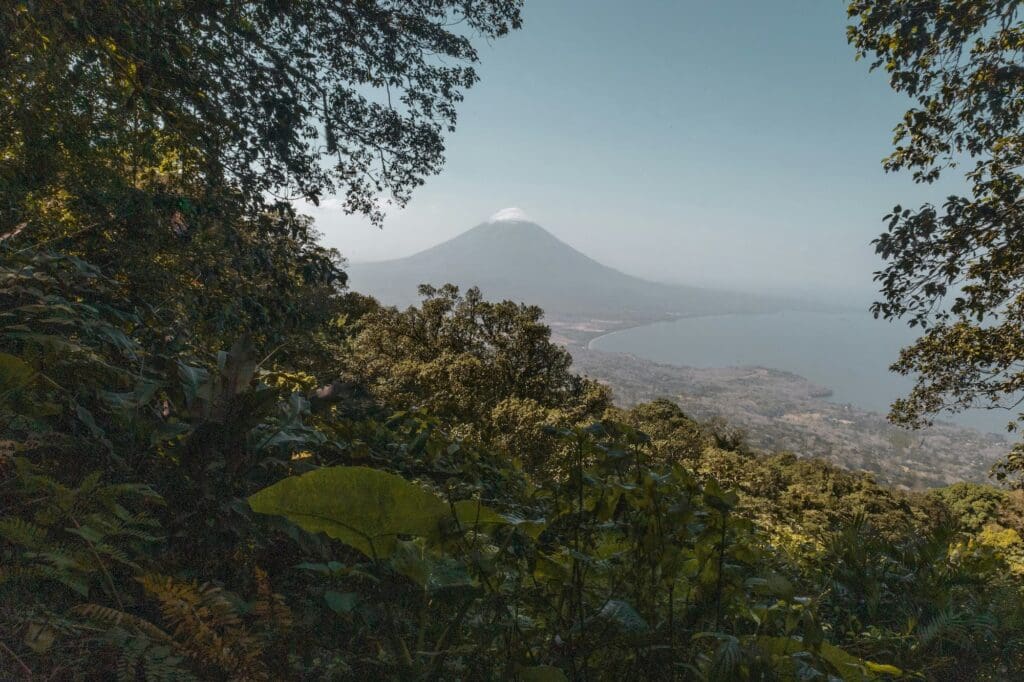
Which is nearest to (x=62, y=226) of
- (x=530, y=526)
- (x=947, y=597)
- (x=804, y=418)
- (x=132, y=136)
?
(x=132, y=136)

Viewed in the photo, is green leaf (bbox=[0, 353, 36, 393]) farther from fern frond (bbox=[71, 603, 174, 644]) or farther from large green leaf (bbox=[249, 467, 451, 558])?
large green leaf (bbox=[249, 467, 451, 558])

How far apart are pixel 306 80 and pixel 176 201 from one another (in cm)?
235

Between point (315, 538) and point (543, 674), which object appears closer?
point (543, 674)

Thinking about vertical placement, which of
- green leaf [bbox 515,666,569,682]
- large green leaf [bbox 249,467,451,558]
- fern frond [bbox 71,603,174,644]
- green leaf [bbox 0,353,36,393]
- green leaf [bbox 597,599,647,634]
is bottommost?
green leaf [bbox 515,666,569,682]

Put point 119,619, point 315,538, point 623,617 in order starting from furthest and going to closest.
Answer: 1. point 315,538
2. point 623,617
3. point 119,619

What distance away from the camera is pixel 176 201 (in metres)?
3.39

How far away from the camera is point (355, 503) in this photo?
3.00ft

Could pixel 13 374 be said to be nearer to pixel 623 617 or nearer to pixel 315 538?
pixel 315 538

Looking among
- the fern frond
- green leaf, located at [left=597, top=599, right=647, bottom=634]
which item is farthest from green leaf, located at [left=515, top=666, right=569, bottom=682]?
the fern frond

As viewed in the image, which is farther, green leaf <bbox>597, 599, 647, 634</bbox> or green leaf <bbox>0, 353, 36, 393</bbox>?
green leaf <bbox>0, 353, 36, 393</bbox>

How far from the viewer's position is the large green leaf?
0.89m

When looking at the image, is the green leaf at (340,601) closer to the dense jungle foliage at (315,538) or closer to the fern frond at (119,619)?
the dense jungle foliage at (315,538)

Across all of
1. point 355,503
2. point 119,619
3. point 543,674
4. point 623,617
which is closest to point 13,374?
point 119,619

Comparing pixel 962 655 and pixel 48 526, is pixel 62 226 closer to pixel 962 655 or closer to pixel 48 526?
pixel 48 526
